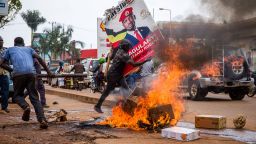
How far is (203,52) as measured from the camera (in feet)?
35.6

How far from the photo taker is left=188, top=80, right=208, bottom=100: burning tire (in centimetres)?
1562

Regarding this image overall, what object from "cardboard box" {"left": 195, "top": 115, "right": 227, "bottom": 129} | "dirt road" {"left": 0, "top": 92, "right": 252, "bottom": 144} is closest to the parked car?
"cardboard box" {"left": 195, "top": 115, "right": 227, "bottom": 129}

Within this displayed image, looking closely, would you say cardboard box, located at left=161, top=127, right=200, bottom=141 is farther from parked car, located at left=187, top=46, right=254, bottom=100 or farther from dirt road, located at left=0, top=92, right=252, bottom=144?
parked car, located at left=187, top=46, right=254, bottom=100

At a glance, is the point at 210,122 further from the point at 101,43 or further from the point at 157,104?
the point at 101,43

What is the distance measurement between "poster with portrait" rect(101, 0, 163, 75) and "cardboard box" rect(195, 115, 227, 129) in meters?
1.84

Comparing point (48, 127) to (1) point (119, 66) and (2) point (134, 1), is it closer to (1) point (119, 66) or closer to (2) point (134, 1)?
(1) point (119, 66)

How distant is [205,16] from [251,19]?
1692 millimetres

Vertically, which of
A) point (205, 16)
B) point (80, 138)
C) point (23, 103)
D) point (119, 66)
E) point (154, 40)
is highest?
point (205, 16)

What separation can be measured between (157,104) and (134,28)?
221 centimetres

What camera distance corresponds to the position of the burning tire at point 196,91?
615 inches

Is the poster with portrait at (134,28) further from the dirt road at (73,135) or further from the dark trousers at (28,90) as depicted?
the dark trousers at (28,90)

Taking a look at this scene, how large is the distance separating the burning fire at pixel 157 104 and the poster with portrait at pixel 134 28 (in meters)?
0.68

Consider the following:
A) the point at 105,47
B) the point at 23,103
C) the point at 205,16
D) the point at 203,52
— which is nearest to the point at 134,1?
the point at 205,16

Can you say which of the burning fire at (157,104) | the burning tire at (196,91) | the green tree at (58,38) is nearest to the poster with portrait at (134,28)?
the burning fire at (157,104)
